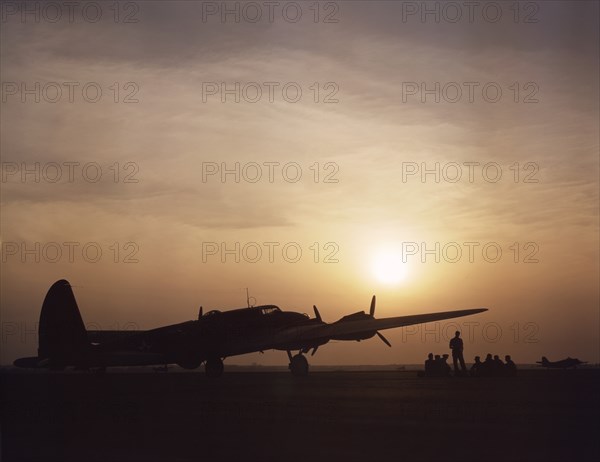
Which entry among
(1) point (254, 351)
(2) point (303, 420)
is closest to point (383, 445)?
(2) point (303, 420)

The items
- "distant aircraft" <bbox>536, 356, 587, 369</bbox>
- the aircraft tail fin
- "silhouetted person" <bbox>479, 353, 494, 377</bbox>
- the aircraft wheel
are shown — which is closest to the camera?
the aircraft tail fin

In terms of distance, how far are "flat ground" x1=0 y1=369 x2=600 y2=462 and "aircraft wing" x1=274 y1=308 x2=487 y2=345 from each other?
1434 cm

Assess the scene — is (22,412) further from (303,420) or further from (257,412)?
(303,420)

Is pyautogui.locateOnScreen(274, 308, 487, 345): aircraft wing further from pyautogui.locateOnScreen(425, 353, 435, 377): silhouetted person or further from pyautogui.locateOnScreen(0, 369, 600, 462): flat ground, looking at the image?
pyautogui.locateOnScreen(0, 369, 600, 462): flat ground

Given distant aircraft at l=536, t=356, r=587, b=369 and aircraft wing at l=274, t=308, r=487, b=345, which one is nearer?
aircraft wing at l=274, t=308, r=487, b=345

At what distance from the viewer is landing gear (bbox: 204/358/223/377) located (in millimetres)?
36719

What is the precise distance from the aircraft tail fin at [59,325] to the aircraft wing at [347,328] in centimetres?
857

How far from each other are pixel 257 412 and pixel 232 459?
7025 millimetres

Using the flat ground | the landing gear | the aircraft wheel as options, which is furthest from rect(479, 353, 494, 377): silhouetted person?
the flat ground

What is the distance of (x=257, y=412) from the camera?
16.6 meters

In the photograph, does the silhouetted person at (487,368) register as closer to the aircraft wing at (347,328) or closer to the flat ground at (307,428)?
the aircraft wing at (347,328)

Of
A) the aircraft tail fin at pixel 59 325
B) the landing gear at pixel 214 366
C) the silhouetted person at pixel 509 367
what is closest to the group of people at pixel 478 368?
the silhouetted person at pixel 509 367

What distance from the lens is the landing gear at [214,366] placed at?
3672 centimetres

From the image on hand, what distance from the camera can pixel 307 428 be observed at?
1297 centimetres
